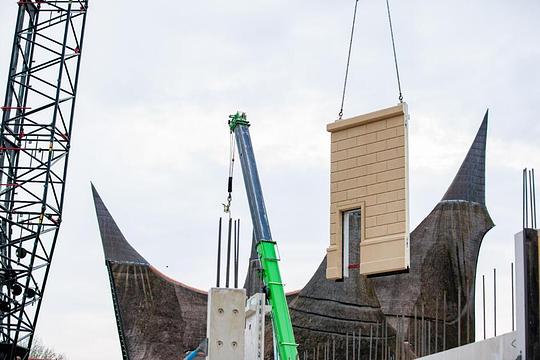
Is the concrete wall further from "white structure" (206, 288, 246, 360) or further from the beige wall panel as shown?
the beige wall panel

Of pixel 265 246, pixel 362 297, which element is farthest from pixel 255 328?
pixel 362 297

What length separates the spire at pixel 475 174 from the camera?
3206 cm

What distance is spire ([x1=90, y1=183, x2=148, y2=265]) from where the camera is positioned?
115 ft

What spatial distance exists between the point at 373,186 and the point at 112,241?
18.2m

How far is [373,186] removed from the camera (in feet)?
60.7

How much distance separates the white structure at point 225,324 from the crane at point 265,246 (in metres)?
3.23

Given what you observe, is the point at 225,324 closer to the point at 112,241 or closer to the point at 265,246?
the point at 265,246

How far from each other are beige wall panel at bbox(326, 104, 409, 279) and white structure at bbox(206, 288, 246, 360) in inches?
111

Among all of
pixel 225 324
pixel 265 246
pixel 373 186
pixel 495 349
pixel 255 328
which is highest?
pixel 373 186

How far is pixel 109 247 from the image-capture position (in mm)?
35125

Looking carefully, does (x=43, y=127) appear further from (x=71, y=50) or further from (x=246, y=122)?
(x=246, y=122)

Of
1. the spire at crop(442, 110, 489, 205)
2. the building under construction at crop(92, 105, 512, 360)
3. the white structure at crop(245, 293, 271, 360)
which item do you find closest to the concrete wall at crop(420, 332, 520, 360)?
the white structure at crop(245, 293, 271, 360)

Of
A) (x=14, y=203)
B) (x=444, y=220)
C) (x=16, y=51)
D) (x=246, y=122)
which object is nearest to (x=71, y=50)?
(x=16, y=51)

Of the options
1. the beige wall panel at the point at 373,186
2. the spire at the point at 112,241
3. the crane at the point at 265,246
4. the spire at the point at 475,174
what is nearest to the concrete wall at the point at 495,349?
the beige wall panel at the point at 373,186
